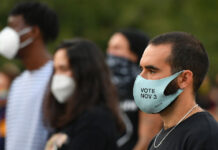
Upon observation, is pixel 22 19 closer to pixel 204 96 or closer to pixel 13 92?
pixel 13 92

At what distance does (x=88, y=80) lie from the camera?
14.2 feet

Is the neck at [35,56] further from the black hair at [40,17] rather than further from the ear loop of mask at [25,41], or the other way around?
the black hair at [40,17]

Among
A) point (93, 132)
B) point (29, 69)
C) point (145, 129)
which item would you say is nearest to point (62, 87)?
point (93, 132)

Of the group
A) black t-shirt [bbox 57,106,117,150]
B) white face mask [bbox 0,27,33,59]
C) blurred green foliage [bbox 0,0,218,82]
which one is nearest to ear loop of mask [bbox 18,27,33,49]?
white face mask [bbox 0,27,33,59]

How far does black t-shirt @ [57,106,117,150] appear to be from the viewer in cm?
398

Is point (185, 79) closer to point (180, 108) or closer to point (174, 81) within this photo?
point (174, 81)

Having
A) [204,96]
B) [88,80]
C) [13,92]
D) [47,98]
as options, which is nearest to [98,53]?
[88,80]

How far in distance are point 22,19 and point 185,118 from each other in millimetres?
2735

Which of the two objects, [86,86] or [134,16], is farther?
[134,16]

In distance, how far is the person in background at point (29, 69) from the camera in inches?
185

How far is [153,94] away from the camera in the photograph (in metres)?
3.02

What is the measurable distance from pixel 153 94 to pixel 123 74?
2423mm

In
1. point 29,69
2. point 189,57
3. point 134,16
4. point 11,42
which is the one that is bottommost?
point 134,16

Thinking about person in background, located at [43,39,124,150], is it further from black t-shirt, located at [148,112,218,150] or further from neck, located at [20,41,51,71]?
black t-shirt, located at [148,112,218,150]
